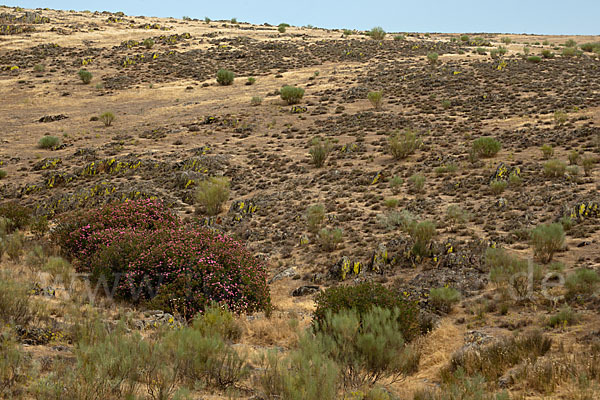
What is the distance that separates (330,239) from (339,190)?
4.65 meters

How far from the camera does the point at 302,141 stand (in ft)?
83.0

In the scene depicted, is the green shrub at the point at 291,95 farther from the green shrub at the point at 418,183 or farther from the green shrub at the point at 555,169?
the green shrub at the point at 555,169

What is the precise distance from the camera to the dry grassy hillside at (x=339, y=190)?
6312mm

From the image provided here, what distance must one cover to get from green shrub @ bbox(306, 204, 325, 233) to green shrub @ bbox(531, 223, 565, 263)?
253 inches

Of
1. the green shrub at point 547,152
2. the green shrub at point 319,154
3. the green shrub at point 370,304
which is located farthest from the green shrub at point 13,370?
the green shrub at point 547,152

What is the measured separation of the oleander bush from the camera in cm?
915

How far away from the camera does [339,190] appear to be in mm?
17859

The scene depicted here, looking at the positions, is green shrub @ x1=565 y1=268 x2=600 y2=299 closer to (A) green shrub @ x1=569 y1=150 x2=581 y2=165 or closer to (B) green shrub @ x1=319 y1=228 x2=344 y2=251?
(B) green shrub @ x1=319 y1=228 x2=344 y2=251

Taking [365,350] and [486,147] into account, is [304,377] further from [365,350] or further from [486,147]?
[486,147]

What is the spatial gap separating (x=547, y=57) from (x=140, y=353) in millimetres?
41962

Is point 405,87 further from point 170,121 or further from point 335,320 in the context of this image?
point 335,320

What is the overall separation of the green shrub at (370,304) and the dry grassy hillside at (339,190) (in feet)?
1.30

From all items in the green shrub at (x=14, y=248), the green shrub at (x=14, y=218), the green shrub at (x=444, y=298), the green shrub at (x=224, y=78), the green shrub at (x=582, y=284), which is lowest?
the green shrub at (x=14, y=218)

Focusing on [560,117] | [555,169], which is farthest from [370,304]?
[560,117]
